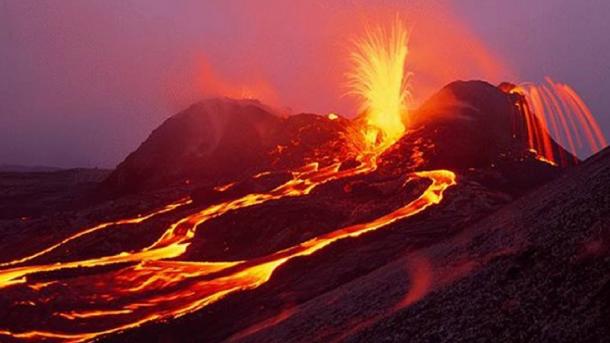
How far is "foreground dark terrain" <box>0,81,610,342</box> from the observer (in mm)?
15375

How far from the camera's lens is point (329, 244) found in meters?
37.8

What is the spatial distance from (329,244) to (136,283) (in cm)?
1309

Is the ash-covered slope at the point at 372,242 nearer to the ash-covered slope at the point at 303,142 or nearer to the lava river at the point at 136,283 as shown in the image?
the ash-covered slope at the point at 303,142

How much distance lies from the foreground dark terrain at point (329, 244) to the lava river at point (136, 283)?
0.17 metres

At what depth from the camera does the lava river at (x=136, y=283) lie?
30.1 m

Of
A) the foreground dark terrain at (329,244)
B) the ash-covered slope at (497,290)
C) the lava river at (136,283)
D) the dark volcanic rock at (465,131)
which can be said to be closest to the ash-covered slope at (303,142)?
the dark volcanic rock at (465,131)

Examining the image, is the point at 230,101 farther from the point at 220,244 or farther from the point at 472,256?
the point at 472,256

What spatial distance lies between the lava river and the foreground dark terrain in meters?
0.17

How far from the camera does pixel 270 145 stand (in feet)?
262

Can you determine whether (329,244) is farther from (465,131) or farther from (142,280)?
(465,131)

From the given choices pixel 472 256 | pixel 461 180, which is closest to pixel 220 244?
pixel 461 180

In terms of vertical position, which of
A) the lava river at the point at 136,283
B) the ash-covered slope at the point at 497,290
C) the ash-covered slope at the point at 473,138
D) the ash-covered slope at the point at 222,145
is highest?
the ash-covered slope at the point at 222,145

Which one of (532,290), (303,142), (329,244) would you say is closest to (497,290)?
(532,290)

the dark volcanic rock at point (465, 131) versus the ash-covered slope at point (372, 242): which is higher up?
the dark volcanic rock at point (465, 131)
